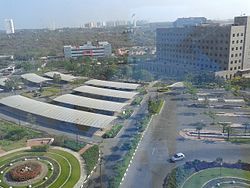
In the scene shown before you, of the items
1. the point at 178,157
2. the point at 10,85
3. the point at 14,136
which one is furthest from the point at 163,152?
the point at 10,85

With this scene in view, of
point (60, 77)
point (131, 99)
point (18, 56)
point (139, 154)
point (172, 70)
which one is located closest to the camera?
point (139, 154)

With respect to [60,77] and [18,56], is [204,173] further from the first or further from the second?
[18,56]

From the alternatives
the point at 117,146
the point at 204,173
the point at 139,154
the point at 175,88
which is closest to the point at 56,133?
the point at 117,146

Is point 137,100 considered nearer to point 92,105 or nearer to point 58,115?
point 92,105

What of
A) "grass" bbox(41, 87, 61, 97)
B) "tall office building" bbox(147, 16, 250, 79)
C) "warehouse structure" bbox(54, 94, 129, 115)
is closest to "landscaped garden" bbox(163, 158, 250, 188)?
"warehouse structure" bbox(54, 94, 129, 115)

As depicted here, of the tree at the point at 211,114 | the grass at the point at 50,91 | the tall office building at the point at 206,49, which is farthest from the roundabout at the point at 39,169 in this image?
the tall office building at the point at 206,49

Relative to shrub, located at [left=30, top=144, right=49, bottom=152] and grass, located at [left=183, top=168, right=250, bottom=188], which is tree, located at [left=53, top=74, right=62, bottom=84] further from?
grass, located at [left=183, top=168, right=250, bottom=188]

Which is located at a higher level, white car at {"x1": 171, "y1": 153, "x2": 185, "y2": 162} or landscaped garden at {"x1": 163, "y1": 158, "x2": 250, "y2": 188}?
white car at {"x1": 171, "y1": 153, "x2": 185, "y2": 162}
